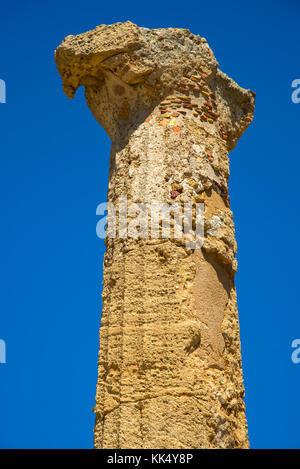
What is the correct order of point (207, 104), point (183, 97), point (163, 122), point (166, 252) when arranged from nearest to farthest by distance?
point (166, 252), point (163, 122), point (183, 97), point (207, 104)

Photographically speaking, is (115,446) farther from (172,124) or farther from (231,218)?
(172,124)

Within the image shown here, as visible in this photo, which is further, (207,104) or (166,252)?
(207,104)

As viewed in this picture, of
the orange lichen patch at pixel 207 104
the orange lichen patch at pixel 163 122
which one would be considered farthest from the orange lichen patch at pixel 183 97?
the orange lichen patch at pixel 163 122

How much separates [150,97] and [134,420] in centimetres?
315

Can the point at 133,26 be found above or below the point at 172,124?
above

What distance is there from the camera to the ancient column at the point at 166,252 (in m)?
5.46

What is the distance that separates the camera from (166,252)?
19.5 feet

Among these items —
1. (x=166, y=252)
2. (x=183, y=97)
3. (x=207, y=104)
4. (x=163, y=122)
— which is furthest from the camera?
(x=207, y=104)

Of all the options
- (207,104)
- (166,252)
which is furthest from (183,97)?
(166,252)

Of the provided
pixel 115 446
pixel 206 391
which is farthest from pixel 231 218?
pixel 115 446

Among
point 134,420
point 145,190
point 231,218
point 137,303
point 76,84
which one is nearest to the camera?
point 134,420

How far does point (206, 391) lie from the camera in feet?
17.9

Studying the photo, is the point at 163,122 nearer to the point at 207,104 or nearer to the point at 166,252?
the point at 207,104

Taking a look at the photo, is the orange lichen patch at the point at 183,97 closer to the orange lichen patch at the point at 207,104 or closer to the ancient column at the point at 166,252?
the ancient column at the point at 166,252
